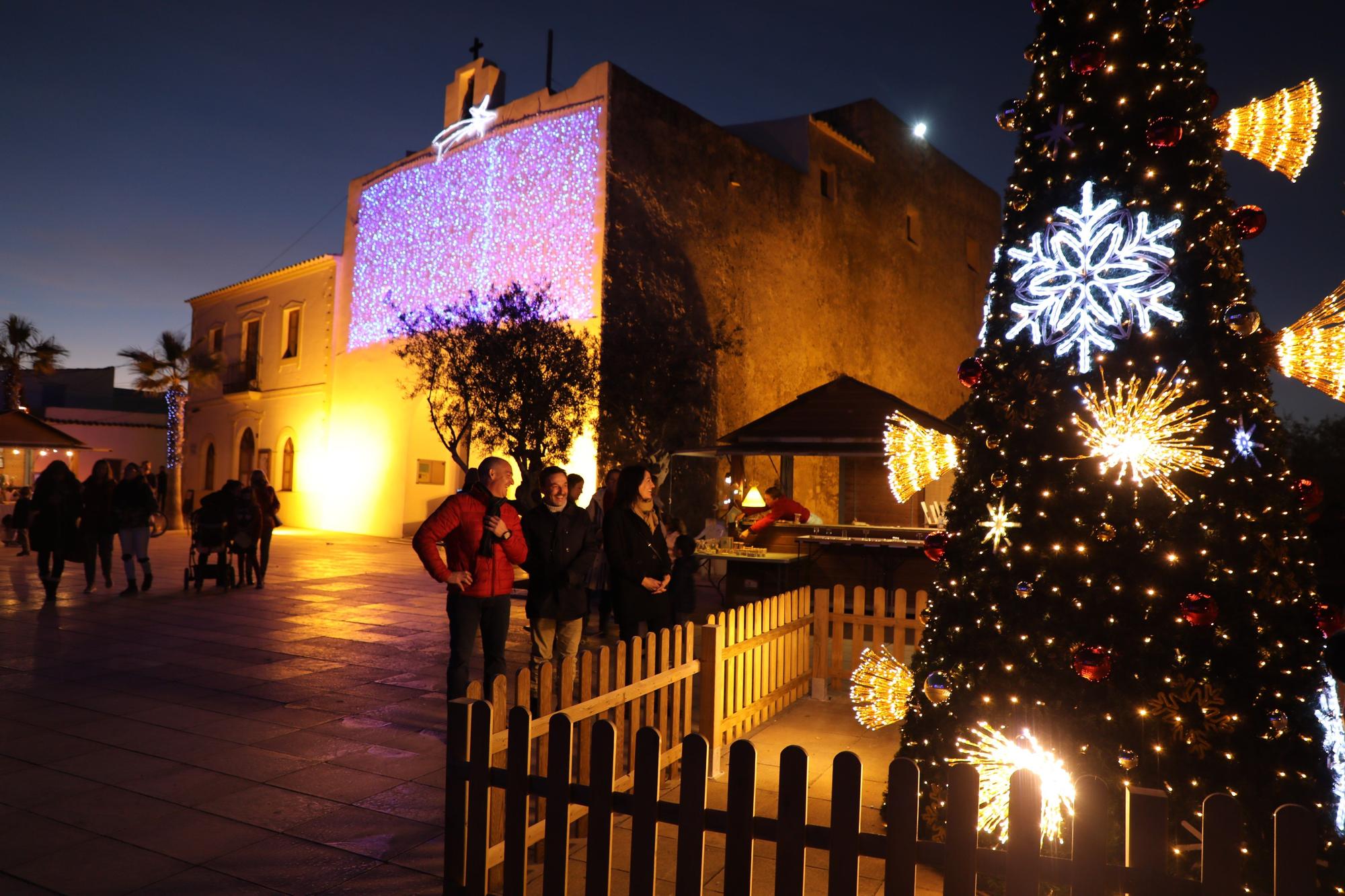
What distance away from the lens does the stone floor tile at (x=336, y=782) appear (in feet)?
14.3

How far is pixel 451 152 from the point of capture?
2106 centimetres

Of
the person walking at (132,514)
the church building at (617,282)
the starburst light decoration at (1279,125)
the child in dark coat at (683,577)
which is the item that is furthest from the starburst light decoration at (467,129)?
the starburst light decoration at (1279,125)

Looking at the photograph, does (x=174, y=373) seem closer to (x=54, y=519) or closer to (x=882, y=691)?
(x=54, y=519)

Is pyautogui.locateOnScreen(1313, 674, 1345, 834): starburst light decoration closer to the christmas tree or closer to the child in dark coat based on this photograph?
the christmas tree

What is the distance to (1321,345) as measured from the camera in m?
3.47

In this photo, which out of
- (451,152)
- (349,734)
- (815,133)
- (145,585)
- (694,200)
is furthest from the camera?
(815,133)

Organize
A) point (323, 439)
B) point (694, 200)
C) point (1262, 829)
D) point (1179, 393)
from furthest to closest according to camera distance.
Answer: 1. point (323, 439)
2. point (694, 200)
3. point (1179, 393)
4. point (1262, 829)

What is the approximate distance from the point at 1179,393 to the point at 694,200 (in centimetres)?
1688

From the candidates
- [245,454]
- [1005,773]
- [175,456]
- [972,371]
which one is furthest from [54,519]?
[175,456]

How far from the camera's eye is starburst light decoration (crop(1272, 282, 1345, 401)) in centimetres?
346

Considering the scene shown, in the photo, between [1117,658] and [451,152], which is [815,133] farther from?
[1117,658]

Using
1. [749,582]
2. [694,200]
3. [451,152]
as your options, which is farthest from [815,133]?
[749,582]

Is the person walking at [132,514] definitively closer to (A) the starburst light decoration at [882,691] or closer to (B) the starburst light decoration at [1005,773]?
(A) the starburst light decoration at [882,691]

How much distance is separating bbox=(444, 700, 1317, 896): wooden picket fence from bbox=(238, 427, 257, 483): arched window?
26482mm
